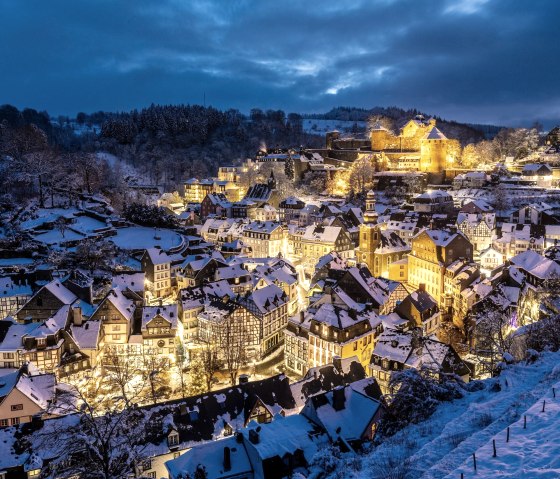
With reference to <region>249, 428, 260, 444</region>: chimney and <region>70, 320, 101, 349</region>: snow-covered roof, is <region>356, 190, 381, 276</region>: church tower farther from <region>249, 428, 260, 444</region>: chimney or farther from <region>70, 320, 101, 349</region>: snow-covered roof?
<region>249, 428, 260, 444</region>: chimney

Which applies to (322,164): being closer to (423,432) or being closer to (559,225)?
(559,225)

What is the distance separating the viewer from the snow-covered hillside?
9.85m

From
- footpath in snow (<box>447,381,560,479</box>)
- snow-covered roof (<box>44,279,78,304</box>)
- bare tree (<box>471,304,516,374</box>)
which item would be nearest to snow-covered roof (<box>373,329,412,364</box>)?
bare tree (<box>471,304,516,374</box>)

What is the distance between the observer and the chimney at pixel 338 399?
23641 mm

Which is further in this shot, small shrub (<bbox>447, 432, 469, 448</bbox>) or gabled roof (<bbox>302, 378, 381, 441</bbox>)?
gabled roof (<bbox>302, 378, 381, 441</bbox>)

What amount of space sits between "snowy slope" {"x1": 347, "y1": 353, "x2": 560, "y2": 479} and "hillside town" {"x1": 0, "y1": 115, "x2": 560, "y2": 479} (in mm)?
2562

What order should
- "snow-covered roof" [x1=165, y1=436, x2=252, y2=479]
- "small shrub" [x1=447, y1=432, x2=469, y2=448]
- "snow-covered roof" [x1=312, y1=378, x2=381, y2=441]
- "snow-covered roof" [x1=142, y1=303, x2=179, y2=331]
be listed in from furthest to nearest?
"snow-covered roof" [x1=142, y1=303, x2=179, y2=331] < "snow-covered roof" [x1=312, y1=378, x2=381, y2=441] < "snow-covered roof" [x1=165, y1=436, x2=252, y2=479] < "small shrub" [x1=447, y1=432, x2=469, y2=448]

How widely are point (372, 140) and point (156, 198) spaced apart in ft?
158

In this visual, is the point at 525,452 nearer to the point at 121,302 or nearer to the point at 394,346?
the point at 394,346

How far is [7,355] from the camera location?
1374 inches

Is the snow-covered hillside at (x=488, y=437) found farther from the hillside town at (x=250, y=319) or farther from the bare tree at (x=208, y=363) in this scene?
the bare tree at (x=208, y=363)

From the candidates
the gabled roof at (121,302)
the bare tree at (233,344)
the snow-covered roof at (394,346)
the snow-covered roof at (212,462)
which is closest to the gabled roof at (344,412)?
the snow-covered roof at (212,462)

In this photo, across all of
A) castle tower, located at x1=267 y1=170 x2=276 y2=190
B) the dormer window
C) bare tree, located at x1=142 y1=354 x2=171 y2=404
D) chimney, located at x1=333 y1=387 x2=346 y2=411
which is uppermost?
castle tower, located at x1=267 y1=170 x2=276 y2=190

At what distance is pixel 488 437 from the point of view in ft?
38.8
